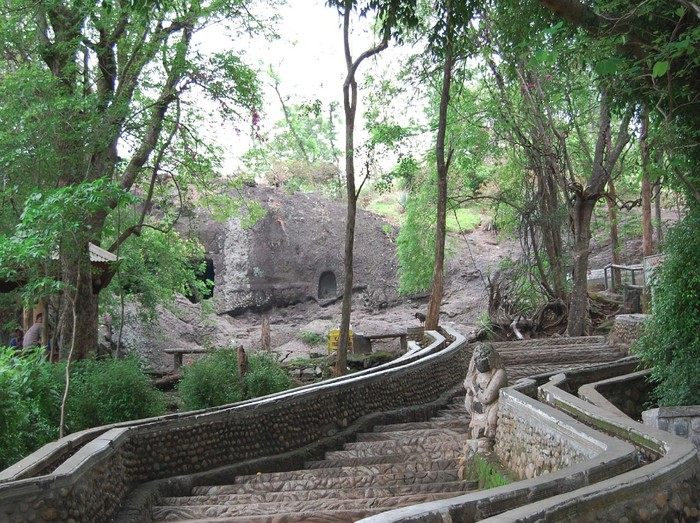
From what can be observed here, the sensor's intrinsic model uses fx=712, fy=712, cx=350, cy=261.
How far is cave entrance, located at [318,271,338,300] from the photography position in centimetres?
3218

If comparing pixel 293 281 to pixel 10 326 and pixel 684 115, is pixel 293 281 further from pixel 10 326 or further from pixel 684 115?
pixel 684 115

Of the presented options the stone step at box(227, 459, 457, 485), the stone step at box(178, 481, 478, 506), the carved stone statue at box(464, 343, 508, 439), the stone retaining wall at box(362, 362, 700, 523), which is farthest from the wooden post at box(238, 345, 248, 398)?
the stone retaining wall at box(362, 362, 700, 523)

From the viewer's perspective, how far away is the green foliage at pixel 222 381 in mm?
10727

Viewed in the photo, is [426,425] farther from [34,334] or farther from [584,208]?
[584,208]

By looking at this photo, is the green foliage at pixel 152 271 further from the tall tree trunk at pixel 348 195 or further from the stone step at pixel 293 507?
the stone step at pixel 293 507

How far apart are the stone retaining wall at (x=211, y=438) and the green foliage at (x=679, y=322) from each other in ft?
14.2

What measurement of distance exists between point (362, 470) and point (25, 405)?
3765 mm

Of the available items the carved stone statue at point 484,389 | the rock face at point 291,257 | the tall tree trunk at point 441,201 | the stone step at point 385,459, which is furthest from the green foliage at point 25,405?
the rock face at point 291,257

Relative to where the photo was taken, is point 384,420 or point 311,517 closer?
point 311,517

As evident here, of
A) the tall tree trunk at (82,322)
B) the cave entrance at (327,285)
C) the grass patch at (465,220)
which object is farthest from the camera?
the grass patch at (465,220)

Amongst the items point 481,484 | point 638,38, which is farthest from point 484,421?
point 638,38

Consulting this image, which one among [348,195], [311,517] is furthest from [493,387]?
[348,195]

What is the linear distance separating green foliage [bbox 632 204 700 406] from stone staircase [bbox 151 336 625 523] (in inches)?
103

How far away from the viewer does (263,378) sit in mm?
12453
